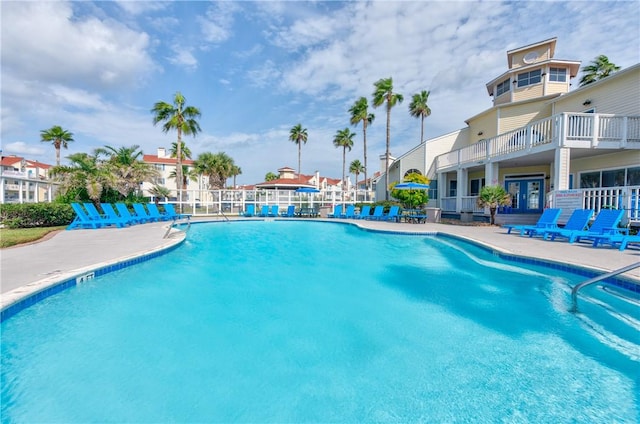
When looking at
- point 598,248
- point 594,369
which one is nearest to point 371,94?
point 598,248

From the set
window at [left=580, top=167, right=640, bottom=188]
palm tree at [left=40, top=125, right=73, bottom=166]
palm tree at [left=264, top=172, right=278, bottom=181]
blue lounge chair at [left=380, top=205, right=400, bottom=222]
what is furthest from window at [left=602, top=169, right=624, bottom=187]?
palm tree at [left=264, top=172, right=278, bottom=181]

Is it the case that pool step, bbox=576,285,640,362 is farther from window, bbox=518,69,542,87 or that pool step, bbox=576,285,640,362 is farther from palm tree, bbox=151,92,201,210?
palm tree, bbox=151,92,201,210

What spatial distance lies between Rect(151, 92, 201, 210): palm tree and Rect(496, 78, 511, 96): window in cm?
2077

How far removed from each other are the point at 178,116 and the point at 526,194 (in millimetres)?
23774

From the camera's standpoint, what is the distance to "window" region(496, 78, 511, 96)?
17.9 metres

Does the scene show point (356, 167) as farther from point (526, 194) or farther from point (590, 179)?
point (590, 179)

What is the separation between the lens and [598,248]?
25.5ft

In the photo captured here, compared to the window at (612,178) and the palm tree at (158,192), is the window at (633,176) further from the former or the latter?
the palm tree at (158,192)

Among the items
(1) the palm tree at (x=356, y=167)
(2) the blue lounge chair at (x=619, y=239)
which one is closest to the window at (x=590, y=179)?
(2) the blue lounge chair at (x=619, y=239)

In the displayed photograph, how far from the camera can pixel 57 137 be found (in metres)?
35.7

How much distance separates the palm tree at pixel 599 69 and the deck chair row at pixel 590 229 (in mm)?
16322

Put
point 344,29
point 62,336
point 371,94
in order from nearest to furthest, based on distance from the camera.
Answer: point 62,336
point 344,29
point 371,94

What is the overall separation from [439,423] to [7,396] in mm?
3767

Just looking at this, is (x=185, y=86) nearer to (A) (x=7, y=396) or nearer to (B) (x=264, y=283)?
(B) (x=264, y=283)
